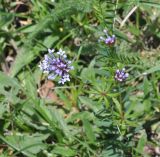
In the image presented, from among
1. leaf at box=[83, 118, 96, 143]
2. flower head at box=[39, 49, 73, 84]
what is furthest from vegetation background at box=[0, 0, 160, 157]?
flower head at box=[39, 49, 73, 84]

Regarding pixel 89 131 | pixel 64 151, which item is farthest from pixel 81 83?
pixel 64 151

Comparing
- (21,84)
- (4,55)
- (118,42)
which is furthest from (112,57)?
(4,55)

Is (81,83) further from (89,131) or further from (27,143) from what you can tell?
(27,143)

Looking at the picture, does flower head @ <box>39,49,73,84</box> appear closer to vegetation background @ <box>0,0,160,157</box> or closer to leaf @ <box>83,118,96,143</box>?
vegetation background @ <box>0,0,160,157</box>

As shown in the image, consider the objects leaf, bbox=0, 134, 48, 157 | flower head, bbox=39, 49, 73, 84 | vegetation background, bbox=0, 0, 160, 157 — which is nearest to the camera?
flower head, bbox=39, 49, 73, 84

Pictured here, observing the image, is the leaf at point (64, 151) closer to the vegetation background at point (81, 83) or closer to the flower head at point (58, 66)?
the vegetation background at point (81, 83)

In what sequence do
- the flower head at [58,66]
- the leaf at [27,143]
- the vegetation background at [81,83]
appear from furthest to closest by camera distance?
the leaf at [27,143] → the vegetation background at [81,83] → the flower head at [58,66]

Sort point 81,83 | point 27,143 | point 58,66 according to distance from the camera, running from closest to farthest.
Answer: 1. point 58,66
2. point 81,83
3. point 27,143

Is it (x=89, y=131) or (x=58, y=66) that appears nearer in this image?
(x=58, y=66)

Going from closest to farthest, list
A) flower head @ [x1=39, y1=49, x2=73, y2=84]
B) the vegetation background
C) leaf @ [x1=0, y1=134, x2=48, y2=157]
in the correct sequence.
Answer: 1. flower head @ [x1=39, y1=49, x2=73, y2=84]
2. the vegetation background
3. leaf @ [x1=0, y1=134, x2=48, y2=157]

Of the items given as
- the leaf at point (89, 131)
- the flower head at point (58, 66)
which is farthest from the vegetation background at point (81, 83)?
the flower head at point (58, 66)
